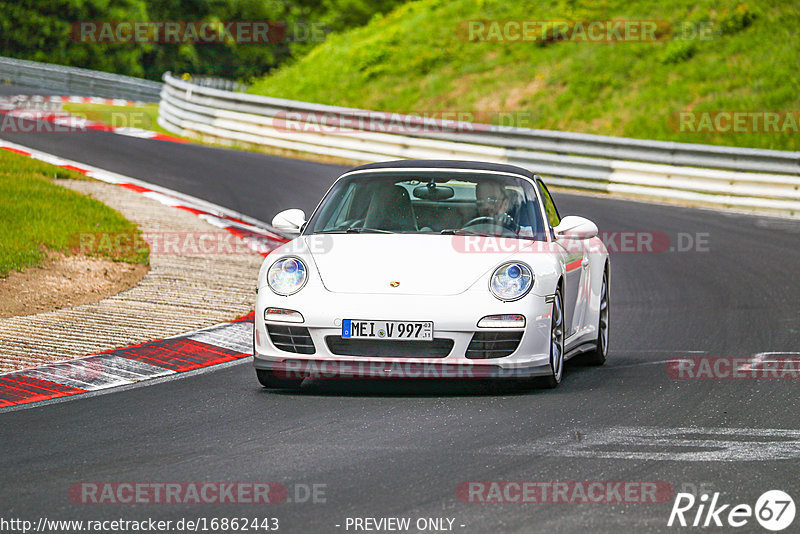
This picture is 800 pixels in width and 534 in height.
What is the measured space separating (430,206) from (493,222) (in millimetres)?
466

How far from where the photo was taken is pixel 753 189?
65.1 ft

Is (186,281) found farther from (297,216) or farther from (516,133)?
(516,133)

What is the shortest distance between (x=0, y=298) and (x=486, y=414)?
494cm

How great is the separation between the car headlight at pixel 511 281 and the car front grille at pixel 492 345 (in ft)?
0.72

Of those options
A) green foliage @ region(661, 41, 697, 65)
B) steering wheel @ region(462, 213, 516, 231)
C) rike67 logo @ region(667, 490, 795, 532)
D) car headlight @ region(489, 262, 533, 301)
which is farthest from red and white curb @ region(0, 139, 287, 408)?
green foliage @ region(661, 41, 697, 65)

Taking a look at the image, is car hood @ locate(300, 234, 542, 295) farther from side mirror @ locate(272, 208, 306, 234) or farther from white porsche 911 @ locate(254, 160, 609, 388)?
side mirror @ locate(272, 208, 306, 234)

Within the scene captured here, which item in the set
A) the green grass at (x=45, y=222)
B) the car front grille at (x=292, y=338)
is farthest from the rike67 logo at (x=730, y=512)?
the green grass at (x=45, y=222)

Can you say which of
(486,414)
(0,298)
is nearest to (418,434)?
(486,414)

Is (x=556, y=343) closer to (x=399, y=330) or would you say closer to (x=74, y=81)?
(x=399, y=330)

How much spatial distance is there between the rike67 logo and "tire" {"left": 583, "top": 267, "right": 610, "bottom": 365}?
3840mm

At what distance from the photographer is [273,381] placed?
24.6ft

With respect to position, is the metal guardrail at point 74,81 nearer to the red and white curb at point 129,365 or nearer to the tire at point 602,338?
the red and white curb at point 129,365

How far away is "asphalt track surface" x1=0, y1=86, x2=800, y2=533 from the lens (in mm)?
4785

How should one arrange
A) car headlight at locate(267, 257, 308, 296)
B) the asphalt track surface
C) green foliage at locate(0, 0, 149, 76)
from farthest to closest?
green foliage at locate(0, 0, 149, 76) < car headlight at locate(267, 257, 308, 296) < the asphalt track surface
